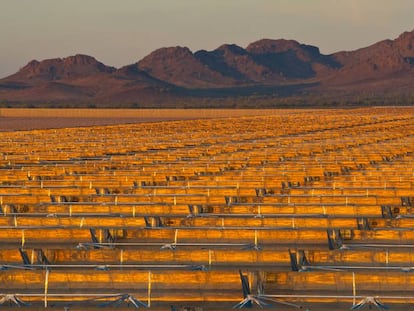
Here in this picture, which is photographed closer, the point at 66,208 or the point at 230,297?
the point at 230,297

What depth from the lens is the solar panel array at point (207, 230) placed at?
1469cm

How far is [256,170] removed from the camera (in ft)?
108

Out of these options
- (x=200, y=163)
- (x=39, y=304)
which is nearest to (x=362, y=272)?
(x=39, y=304)

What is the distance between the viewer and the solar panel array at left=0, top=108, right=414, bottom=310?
14.7 metres

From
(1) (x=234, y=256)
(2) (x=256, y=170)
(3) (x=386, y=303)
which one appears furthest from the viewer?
(2) (x=256, y=170)

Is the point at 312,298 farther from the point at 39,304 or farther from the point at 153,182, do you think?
the point at 153,182

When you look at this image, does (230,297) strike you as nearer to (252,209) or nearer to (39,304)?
(39,304)

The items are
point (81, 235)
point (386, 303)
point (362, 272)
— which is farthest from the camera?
point (81, 235)

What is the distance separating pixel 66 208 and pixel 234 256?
721cm

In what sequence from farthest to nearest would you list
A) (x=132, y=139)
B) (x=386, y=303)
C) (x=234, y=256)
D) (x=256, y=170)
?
(x=132, y=139) < (x=256, y=170) < (x=234, y=256) < (x=386, y=303)

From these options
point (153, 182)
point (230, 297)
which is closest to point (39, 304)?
point (230, 297)

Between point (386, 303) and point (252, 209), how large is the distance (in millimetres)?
8965

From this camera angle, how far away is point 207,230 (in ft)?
63.2

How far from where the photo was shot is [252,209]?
22.7 m
